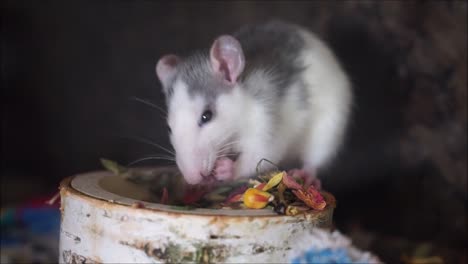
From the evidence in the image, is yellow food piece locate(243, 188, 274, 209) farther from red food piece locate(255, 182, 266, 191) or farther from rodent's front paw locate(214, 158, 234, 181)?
rodent's front paw locate(214, 158, 234, 181)

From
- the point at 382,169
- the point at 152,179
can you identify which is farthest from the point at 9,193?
the point at 382,169

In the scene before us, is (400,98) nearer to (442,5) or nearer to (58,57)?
(442,5)

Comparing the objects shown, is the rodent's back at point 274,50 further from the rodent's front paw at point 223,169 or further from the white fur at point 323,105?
the rodent's front paw at point 223,169

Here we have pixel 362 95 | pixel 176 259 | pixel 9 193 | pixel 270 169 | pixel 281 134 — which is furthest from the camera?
pixel 9 193

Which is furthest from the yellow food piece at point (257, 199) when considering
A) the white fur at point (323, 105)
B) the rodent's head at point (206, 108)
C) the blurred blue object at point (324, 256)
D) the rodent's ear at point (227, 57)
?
the white fur at point (323, 105)

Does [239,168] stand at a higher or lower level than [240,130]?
lower

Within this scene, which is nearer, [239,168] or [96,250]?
[96,250]
